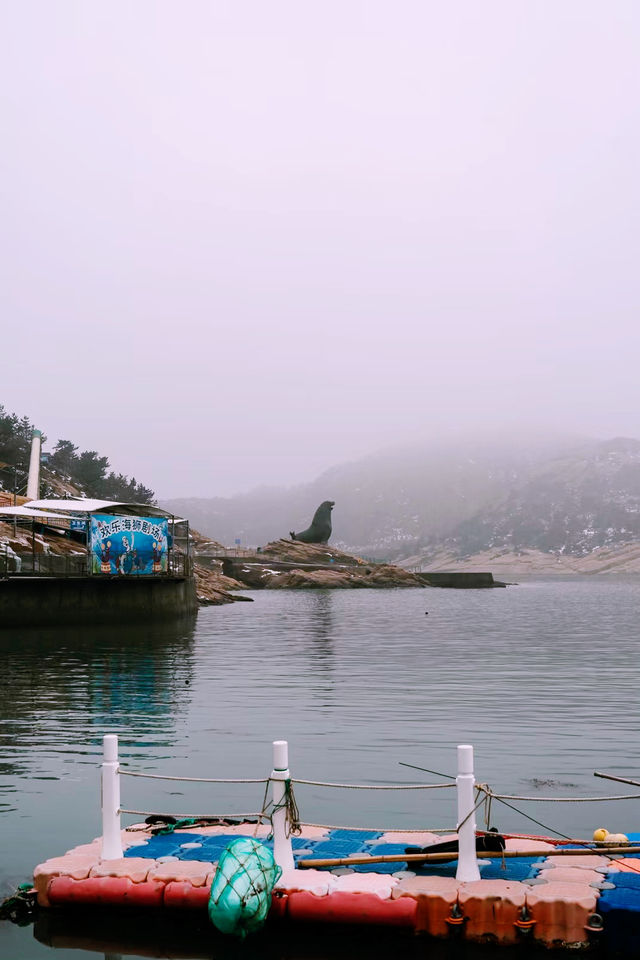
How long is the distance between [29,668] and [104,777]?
27.2 metres

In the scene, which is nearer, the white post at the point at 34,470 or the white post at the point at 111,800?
the white post at the point at 111,800

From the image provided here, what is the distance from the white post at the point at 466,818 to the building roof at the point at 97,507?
5126 centimetres

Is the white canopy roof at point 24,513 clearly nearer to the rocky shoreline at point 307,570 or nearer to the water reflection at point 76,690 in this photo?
the water reflection at point 76,690

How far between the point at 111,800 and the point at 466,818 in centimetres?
415

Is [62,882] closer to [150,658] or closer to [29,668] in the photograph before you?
[29,668]

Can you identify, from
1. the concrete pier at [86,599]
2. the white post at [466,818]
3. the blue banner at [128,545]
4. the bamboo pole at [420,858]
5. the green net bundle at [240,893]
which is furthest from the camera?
the blue banner at [128,545]

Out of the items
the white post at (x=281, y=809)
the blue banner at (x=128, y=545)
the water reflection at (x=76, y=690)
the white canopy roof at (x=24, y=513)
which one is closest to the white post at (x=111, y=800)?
the white post at (x=281, y=809)

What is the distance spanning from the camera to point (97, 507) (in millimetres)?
59219

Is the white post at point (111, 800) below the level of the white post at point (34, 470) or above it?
below

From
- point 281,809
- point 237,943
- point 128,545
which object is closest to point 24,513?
point 128,545

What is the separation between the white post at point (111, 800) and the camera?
10.3m

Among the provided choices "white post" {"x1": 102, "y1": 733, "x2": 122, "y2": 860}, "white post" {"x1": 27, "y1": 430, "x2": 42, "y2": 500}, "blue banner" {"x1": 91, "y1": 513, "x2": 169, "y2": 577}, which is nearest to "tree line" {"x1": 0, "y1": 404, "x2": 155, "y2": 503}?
"white post" {"x1": 27, "y1": 430, "x2": 42, "y2": 500}

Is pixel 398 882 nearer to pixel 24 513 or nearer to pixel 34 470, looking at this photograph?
pixel 24 513

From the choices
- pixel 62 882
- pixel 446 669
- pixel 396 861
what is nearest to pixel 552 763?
pixel 396 861
